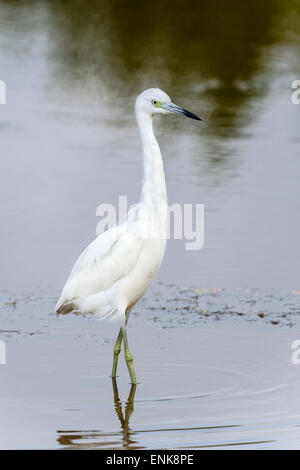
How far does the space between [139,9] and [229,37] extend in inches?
91.7

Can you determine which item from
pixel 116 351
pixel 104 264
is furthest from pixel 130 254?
pixel 116 351

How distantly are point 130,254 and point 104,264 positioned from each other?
216mm

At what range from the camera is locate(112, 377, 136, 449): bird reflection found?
23.7 feet

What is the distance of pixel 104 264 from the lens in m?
8.45

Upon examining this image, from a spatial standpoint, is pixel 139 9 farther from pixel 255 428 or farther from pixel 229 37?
pixel 255 428

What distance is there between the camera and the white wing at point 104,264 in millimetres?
8359

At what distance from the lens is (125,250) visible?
8344 mm

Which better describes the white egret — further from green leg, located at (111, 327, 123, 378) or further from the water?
the water

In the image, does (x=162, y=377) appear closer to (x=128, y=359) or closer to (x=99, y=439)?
(x=128, y=359)

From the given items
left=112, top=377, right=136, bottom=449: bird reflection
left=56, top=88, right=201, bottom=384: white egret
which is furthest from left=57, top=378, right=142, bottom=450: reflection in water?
left=56, top=88, right=201, bottom=384: white egret

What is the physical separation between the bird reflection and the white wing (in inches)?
26.2

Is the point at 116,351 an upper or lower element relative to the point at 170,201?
lower

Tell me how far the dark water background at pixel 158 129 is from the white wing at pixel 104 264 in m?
→ 1.67

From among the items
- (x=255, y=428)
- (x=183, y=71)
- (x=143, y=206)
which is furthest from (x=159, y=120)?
(x=255, y=428)
